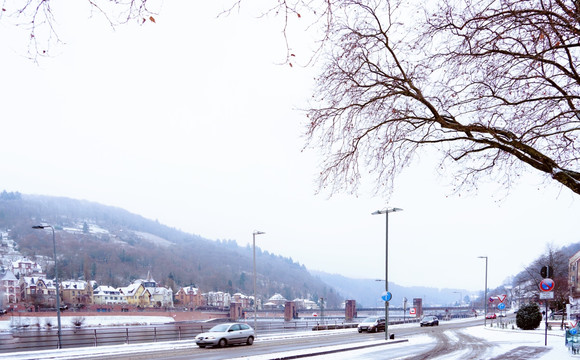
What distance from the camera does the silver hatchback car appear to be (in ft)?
90.0

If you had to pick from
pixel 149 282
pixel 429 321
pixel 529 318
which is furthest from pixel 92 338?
pixel 149 282

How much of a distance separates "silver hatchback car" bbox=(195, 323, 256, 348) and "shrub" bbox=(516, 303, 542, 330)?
25301mm

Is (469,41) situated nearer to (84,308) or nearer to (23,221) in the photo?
(84,308)

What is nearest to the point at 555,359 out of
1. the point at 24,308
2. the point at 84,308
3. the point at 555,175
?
the point at 555,175

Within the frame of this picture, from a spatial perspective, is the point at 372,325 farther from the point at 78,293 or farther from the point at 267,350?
the point at 78,293

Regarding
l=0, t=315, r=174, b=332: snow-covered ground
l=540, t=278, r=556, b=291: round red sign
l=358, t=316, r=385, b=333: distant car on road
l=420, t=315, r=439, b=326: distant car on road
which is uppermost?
l=540, t=278, r=556, b=291: round red sign

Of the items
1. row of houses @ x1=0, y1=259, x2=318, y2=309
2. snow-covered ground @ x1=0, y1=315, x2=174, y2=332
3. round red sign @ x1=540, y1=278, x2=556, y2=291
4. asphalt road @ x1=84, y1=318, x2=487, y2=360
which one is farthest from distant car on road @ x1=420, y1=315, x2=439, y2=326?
row of houses @ x1=0, y1=259, x2=318, y2=309

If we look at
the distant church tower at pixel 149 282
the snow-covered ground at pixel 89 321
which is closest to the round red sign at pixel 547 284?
the snow-covered ground at pixel 89 321

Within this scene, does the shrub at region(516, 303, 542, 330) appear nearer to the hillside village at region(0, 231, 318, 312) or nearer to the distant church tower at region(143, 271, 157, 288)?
the hillside village at region(0, 231, 318, 312)

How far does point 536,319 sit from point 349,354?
89.6 ft

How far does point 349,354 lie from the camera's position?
21.7m

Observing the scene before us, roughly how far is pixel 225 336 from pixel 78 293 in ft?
406

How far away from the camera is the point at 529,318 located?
135ft

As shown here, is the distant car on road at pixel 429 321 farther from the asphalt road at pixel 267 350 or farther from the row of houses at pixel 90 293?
the row of houses at pixel 90 293
